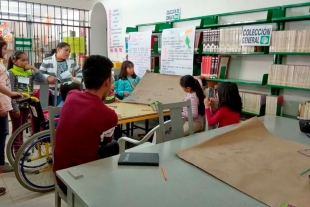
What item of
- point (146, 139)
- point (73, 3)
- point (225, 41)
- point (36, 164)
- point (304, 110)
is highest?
point (73, 3)

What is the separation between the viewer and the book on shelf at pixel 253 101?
3235mm

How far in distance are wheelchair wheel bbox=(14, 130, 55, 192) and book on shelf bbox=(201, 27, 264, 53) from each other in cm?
238

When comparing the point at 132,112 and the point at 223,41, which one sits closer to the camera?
the point at 132,112

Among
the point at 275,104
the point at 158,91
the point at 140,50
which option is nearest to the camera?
the point at 275,104

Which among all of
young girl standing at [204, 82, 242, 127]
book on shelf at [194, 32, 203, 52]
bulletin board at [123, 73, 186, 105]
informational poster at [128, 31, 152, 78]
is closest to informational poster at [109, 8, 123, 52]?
informational poster at [128, 31, 152, 78]

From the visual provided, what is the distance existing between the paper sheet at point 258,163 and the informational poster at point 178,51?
2.34 metres

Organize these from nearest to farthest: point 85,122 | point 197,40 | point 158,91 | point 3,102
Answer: point 85,122, point 3,102, point 158,91, point 197,40

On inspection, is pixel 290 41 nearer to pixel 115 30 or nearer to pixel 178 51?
pixel 178 51

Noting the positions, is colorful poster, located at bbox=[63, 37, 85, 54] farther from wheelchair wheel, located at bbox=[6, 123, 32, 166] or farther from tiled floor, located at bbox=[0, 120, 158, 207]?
tiled floor, located at bbox=[0, 120, 158, 207]

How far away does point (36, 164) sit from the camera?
2.73 meters

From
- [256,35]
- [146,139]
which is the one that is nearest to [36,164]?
[146,139]

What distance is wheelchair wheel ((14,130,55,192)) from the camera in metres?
2.45

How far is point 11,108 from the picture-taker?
272cm

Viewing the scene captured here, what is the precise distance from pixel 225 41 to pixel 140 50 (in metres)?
1.84
